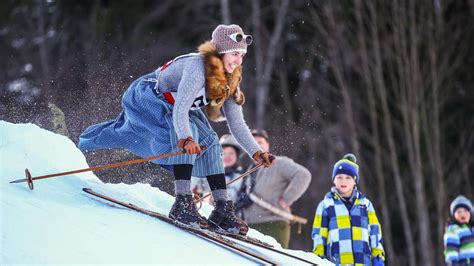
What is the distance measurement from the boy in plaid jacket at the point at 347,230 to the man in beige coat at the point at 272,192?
1.55 metres

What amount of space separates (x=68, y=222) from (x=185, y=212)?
33.5 inches

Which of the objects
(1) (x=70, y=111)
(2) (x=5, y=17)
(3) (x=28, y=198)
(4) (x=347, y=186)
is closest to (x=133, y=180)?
(1) (x=70, y=111)

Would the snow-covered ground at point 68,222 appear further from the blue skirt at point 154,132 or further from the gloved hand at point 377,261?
the gloved hand at point 377,261

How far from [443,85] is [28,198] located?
1349 cm

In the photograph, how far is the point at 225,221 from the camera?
6.62 m

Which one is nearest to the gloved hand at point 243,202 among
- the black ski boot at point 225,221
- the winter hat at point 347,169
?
the winter hat at point 347,169

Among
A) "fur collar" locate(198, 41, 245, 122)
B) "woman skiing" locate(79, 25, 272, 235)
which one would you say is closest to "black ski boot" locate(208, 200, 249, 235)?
"woman skiing" locate(79, 25, 272, 235)

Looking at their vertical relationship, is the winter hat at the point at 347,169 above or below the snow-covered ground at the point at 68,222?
above

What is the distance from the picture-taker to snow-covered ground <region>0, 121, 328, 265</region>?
17.7 feet

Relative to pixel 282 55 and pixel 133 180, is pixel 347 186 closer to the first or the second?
pixel 133 180

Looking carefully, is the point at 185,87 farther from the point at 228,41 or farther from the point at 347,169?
the point at 347,169

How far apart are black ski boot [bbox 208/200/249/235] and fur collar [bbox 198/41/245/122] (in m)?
0.51

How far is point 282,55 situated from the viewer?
1969 centimetres

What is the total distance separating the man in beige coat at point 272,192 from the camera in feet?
30.8
